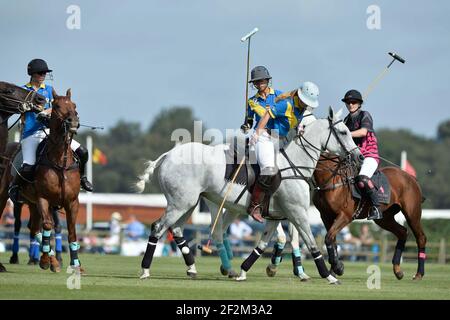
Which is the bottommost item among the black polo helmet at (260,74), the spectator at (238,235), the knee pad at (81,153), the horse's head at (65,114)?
the spectator at (238,235)

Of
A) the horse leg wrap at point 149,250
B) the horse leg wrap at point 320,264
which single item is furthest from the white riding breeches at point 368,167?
the horse leg wrap at point 149,250

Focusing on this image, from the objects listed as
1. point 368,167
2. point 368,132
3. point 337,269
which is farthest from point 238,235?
point 337,269

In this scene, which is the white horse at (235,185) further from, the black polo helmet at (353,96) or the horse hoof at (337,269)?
the black polo helmet at (353,96)

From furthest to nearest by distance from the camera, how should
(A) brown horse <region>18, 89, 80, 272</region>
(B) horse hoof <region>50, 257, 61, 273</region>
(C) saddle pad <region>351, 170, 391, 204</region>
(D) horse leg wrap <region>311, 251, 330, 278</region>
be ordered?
(C) saddle pad <region>351, 170, 391, 204</region>, (B) horse hoof <region>50, 257, 61, 273</region>, (A) brown horse <region>18, 89, 80, 272</region>, (D) horse leg wrap <region>311, 251, 330, 278</region>

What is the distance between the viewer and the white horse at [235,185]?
15.6 metres

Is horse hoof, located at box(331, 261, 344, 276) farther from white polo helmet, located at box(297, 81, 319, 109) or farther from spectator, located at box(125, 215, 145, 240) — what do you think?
spectator, located at box(125, 215, 145, 240)

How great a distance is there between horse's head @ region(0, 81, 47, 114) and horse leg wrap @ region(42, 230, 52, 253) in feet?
6.51

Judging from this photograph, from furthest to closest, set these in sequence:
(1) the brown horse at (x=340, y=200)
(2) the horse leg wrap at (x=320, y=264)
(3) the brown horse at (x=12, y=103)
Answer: (1) the brown horse at (x=340, y=200) < (3) the brown horse at (x=12, y=103) < (2) the horse leg wrap at (x=320, y=264)

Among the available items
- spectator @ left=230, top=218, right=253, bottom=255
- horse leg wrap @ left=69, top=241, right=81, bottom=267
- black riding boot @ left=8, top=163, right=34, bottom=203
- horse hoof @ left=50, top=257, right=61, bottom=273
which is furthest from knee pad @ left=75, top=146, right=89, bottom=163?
spectator @ left=230, top=218, right=253, bottom=255

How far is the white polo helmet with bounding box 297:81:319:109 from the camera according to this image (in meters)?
15.6

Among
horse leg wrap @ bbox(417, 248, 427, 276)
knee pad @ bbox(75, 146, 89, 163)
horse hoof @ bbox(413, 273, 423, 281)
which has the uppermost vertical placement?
knee pad @ bbox(75, 146, 89, 163)

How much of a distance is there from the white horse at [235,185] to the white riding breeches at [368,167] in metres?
0.96
